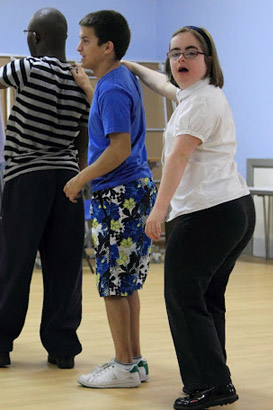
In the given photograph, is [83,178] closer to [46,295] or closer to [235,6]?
[46,295]

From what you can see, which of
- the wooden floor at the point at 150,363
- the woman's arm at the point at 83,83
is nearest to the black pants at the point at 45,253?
the wooden floor at the point at 150,363

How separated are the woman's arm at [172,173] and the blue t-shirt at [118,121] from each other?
384 mm

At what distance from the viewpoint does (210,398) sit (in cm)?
293

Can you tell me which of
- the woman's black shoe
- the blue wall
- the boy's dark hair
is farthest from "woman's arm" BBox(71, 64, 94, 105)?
the blue wall

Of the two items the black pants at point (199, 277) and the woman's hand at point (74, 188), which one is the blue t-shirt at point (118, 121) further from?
the black pants at point (199, 277)

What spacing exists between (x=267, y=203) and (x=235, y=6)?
2.15 m

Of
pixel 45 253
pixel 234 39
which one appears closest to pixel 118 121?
pixel 45 253

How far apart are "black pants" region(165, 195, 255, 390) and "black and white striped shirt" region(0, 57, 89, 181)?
2.79 feet

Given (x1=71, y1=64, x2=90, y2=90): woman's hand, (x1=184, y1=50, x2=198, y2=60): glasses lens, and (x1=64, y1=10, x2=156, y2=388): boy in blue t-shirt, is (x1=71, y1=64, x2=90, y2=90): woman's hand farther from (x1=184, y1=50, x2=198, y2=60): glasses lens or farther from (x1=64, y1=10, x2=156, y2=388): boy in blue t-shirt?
(x1=184, y1=50, x2=198, y2=60): glasses lens

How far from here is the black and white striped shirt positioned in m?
3.50

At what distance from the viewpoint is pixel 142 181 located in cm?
326

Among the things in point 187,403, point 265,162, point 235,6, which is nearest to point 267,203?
point 265,162

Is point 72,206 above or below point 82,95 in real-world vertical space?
below

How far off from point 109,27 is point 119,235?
2.59 ft
